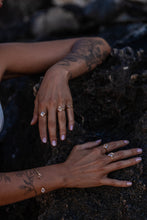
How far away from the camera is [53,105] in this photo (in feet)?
5.57

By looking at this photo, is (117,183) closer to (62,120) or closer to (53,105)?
(62,120)

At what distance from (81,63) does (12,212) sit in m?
1.49

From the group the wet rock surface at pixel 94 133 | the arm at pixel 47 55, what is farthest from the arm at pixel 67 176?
the arm at pixel 47 55

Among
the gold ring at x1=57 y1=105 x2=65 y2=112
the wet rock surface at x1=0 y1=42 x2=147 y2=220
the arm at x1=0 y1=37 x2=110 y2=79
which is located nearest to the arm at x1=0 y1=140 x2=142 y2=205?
the wet rock surface at x1=0 y1=42 x2=147 y2=220

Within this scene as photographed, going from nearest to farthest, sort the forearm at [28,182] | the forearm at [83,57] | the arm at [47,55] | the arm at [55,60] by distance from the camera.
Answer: the forearm at [28,182], the arm at [55,60], the forearm at [83,57], the arm at [47,55]

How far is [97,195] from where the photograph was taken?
167 cm

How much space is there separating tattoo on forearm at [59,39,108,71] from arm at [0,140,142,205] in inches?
33.4

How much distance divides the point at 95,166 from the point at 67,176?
0.20 m

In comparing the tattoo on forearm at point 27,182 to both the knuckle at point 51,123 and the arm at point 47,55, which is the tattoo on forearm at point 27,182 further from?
the arm at point 47,55

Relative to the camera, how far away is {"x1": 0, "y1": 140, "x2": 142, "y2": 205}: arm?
1.57m

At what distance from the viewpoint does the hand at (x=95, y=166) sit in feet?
5.25

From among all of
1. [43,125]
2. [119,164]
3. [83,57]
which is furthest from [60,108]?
[83,57]

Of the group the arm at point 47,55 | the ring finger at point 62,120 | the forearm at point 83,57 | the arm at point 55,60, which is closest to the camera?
the ring finger at point 62,120

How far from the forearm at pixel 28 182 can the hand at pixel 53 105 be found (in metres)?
0.21
